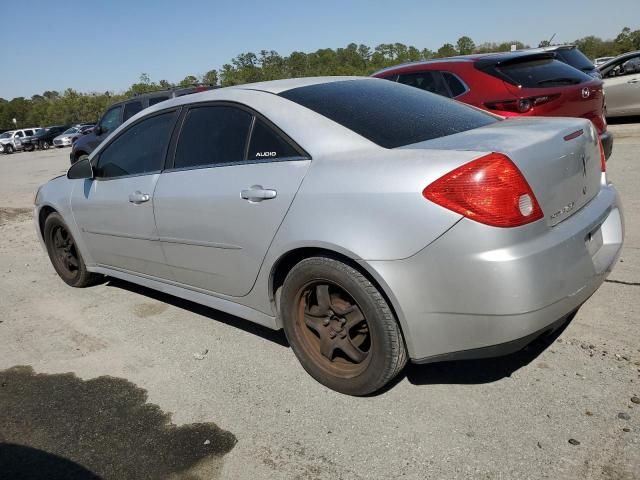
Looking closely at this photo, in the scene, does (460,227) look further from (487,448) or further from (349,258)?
(487,448)

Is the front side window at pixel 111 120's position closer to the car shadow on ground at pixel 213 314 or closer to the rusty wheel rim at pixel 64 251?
the rusty wheel rim at pixel 64 251

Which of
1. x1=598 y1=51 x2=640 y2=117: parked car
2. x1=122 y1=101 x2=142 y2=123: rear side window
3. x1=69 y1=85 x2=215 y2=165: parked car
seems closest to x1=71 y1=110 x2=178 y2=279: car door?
x1=69 y1=85 x2=215 y2=165: parked car

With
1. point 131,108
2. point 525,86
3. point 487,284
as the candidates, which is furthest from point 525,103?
point 131,108

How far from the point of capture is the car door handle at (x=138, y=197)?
376 centimetres

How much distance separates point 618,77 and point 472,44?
57865 mm

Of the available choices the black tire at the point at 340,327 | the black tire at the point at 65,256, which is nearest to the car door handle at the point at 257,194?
the black tire at the point at 340,327

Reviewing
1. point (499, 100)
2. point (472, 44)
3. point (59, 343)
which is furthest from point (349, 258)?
point (472, 44)

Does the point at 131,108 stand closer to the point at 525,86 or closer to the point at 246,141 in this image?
the point at 525,86

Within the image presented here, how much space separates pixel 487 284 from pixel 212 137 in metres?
1.96

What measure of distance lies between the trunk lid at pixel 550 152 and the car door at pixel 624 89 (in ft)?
31.3

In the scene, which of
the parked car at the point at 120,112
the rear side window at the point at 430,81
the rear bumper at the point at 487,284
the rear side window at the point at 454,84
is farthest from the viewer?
the parked car at the point at 120,112

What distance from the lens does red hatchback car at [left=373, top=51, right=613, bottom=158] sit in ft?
18.8

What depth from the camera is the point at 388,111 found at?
10.2 feet

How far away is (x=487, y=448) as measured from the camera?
2.37 metres
